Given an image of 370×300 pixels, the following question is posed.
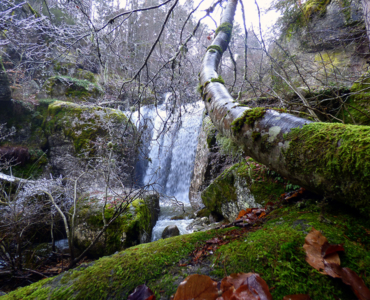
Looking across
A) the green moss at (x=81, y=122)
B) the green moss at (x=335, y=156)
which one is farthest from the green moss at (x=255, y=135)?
the green moss at (x=81, y=122)

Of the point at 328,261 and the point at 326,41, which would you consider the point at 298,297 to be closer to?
the point at 328,261

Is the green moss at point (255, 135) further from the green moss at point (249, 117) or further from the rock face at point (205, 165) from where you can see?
the rock face at point (205, 165)

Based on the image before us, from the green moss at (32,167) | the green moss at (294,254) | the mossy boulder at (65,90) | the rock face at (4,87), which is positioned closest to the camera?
the green moss at (294,254)

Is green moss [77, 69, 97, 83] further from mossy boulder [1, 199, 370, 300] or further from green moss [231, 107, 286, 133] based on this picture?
mossy boulder [1, 199, 370, 300]

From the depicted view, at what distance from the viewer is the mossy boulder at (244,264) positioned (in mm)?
865

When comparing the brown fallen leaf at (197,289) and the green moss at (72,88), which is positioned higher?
the green moss at (72,88)

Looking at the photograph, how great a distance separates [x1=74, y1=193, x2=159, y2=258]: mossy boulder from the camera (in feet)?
12.2

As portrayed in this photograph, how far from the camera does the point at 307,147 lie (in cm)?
127

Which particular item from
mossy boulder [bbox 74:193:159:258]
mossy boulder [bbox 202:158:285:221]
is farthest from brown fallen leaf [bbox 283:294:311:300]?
mossy boulder [bbox 74:193:159:258]

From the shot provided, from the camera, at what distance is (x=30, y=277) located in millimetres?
3053

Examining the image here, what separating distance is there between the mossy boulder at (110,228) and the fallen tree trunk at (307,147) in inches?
130

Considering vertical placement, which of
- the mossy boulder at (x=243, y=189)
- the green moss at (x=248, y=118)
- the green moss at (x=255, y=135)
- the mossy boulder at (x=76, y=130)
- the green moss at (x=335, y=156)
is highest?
the mossy boulder at (x=76, y=130)

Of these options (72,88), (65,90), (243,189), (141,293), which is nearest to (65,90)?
(65,90)

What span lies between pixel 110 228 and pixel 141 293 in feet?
11.2
